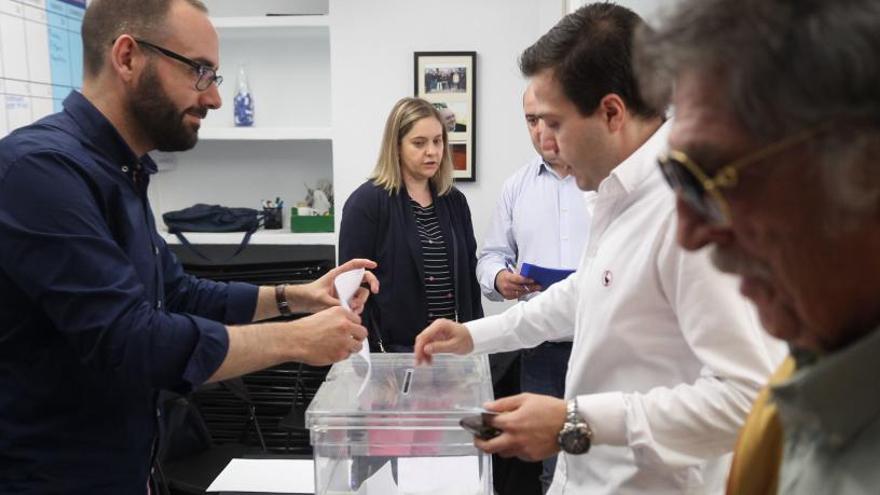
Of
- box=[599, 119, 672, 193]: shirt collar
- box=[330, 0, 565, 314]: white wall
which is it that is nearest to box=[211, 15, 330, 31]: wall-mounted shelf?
box=[330, 0, 565, 314]: white wall

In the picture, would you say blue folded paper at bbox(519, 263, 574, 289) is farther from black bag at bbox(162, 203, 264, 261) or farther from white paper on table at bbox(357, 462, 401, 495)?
black bag at bbox(162, 203, 264, 261)

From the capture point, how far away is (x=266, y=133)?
3693 millimetres

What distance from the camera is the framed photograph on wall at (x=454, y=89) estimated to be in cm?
365

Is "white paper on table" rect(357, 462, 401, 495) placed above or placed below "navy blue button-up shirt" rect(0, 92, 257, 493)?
below

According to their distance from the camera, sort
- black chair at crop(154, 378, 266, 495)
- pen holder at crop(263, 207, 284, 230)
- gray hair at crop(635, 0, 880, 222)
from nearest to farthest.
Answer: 1. gray hair at crop(635, 0, 880, 222)
2. black chair at crop(154, 378, 266, 495)
3. pen holder at crop(263, 207, 284, 230)

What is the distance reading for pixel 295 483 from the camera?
5.35ft

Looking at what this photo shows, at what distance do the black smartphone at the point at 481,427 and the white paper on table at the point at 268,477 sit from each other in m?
0.67

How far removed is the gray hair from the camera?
1.57 feet

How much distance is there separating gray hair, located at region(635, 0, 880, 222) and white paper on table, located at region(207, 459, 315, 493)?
138 cm

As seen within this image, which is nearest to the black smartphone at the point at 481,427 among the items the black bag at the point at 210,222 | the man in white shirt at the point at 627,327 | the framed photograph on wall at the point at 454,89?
the man in white shirt at the point at 627,327

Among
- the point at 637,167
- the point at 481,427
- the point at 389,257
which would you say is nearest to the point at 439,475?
the point at 481,427

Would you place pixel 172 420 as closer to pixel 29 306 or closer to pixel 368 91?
pixel 29 306

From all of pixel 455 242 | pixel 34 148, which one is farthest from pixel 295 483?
pixel 455 242

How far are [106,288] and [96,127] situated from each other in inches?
16.0
